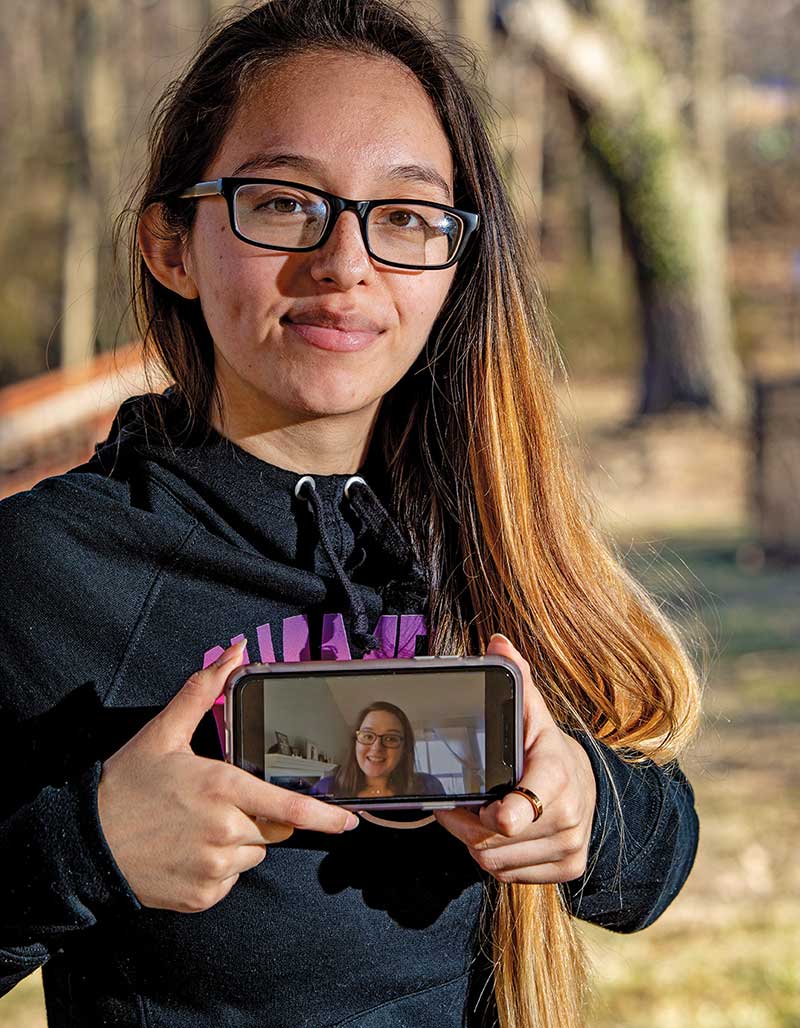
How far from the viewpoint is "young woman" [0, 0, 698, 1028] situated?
139 centimetres

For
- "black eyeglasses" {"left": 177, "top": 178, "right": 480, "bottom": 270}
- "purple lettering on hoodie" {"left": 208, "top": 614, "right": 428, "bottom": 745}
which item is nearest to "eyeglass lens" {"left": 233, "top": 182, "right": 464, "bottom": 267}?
"black eyeglasses" {"left": 177, "top": 178, "right": 480, "bottom": 270}

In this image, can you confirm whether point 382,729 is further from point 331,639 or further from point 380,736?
point 331,639

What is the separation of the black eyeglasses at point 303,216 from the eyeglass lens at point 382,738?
1.82ft

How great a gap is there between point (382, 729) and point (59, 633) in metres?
0.40

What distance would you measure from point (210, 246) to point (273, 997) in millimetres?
875

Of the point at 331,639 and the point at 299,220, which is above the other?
the point at 299,220

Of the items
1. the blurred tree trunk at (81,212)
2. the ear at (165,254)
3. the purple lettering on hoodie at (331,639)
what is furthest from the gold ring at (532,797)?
the blurred tree trunk at (81,212)

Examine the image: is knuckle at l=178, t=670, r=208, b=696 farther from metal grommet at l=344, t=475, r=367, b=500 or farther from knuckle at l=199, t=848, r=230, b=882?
metal grommet at l=344, t=475, r=367, b=500

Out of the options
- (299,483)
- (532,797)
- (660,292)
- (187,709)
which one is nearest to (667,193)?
(660,292)

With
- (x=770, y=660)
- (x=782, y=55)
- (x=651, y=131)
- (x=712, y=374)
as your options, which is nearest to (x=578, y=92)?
(x=651, y=131)

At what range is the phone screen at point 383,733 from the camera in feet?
4.36

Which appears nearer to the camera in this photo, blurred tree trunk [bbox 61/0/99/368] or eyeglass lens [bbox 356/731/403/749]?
eyeglass lens [bbox 356/731/403/749]

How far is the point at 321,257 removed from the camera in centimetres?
153

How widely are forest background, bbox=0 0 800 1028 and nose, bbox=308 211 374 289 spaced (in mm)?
511
